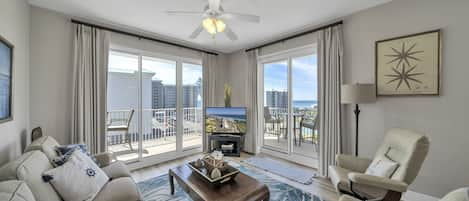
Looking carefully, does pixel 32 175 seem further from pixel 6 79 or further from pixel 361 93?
pixel 361 93

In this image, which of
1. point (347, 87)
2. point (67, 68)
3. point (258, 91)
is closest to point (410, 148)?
point (347, 87)

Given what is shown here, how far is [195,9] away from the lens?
263 centimetres

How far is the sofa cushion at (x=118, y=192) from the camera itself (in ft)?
5.32

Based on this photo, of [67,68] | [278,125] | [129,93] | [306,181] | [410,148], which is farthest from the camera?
[278,125]

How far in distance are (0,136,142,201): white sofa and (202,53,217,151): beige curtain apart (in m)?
2.45


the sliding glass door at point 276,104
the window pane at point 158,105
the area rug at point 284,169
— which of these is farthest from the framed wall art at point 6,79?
the sliding glass door at point 276,104

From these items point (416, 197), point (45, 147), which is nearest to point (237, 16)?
point (45, 147)

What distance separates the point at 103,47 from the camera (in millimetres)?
3035

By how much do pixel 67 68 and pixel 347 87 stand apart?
4.04 metres

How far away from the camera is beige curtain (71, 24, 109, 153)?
109 inches

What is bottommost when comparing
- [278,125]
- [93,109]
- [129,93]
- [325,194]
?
[325,194]

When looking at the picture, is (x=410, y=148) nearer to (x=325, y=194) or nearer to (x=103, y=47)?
(x=325, y=194)

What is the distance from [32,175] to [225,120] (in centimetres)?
319

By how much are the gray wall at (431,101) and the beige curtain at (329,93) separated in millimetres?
270
